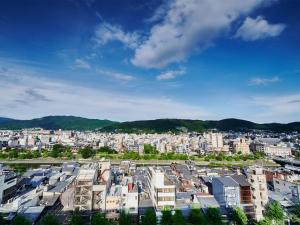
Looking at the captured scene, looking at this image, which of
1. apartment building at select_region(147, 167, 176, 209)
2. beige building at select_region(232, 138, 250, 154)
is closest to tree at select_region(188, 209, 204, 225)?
apartment building at select_region(147, 167, 176, 209)

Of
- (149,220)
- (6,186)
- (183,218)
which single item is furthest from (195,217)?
(6,186)

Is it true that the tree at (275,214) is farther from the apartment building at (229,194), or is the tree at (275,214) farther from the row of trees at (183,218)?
the apartment building at (229,194)

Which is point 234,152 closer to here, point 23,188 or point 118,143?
point 118,143

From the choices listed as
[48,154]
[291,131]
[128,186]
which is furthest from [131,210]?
[291,131]

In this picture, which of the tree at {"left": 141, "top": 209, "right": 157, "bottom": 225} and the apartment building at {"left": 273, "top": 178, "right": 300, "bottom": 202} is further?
the apartment building at {"left": 273, "top": 178, "right": 300, "bottom": 202}

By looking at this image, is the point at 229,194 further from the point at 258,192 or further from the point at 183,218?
the point at 183,218

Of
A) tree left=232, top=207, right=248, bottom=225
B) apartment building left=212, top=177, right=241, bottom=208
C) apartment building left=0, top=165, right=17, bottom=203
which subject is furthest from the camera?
apartment building left=0, top=165, right=17, bottom=203

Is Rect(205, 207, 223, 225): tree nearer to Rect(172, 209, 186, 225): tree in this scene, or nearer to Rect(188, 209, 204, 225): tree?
Rect(188, 209, 204, 225): tree

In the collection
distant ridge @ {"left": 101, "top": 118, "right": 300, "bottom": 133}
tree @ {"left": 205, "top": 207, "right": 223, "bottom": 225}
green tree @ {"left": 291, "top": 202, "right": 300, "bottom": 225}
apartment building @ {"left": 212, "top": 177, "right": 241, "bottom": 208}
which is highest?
distant ridge @ {"left": 101, "top": 118, "right": 300, "bottom": 133}

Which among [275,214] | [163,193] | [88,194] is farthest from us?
[163,193]
